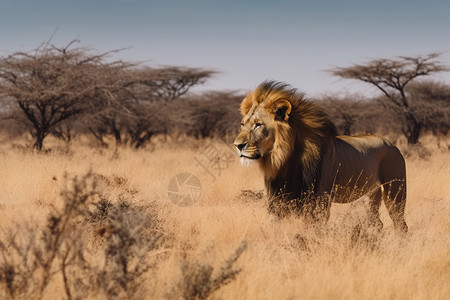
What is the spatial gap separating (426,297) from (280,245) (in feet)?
5.48

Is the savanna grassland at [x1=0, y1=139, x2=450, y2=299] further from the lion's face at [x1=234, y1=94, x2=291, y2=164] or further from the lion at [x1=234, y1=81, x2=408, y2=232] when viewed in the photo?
the lion's face at [x1=234, y1=94, x2=291, y2=164]

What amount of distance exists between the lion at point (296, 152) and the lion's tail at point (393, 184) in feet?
1.34

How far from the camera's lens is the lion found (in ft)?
16.3

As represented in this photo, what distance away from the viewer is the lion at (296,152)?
497 centimetres

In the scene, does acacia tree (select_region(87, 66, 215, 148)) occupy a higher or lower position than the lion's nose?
lower

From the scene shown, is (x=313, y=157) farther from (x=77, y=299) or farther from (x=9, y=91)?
(x=9, y=91)

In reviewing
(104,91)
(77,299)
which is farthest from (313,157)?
(104,91)

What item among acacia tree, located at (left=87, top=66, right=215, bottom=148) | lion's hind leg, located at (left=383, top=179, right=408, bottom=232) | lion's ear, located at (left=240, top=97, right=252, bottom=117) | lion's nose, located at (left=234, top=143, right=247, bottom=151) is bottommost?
acacia tree, located at (left=87, top=66, right=215, bottom=148)

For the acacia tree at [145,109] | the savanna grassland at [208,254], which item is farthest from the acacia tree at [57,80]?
the savanna grassland at [208,254]

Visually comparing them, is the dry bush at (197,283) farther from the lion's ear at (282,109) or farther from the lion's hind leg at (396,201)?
the lion's hind leg at (396,201)

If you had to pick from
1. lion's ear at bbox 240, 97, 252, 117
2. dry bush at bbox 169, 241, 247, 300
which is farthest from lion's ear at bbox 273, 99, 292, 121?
dry bush at bbox 169, 241, 247, 300

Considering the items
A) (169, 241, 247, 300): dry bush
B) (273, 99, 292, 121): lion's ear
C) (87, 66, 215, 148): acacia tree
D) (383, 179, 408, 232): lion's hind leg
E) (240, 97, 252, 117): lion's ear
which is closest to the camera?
(169, 241, 247, 300): dry bush

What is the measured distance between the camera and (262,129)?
16.3 ft

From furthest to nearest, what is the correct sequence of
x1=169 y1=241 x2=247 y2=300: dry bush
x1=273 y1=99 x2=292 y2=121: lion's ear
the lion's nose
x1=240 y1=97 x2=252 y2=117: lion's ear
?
1. x1=240 y1=97 x2=252 y2=117: lion's ear
2. x1=273 y1=99 x2=292 y2=121: lion's ear
3. the lion's nose
4. x1=169 y1=241 x2=247 y2=300: dry bush
